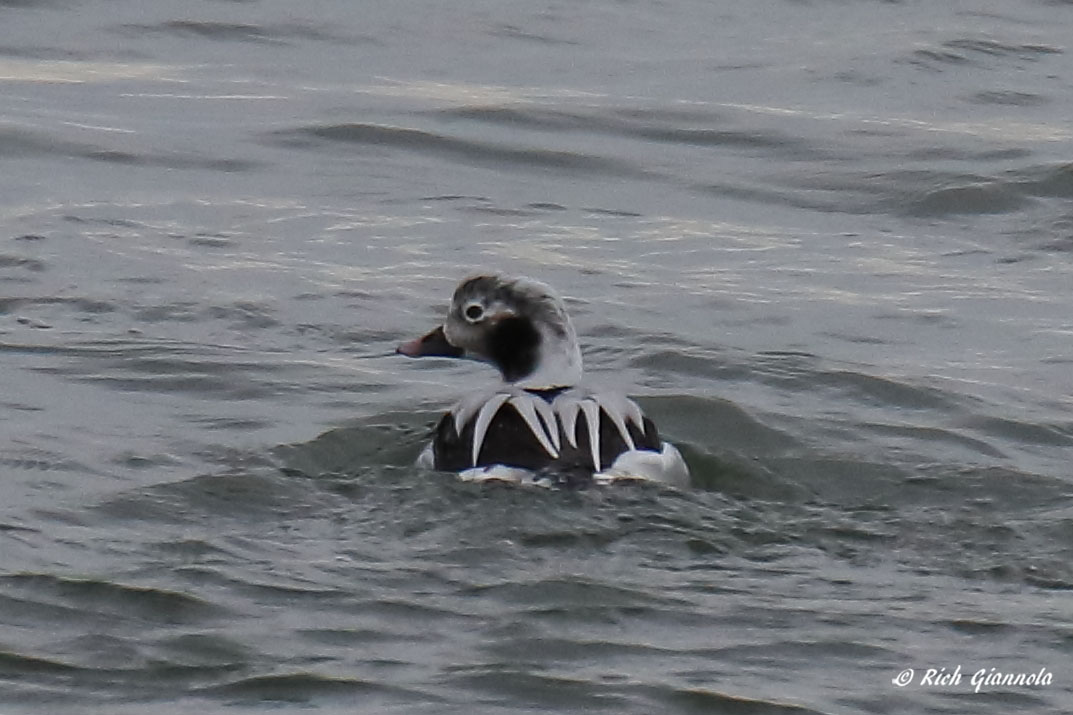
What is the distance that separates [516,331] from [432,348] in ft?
1.53

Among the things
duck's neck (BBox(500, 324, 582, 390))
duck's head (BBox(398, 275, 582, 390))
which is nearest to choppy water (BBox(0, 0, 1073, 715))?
duck's head (BBox(398, 275, 582, 390))

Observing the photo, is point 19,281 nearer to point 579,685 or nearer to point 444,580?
point 444,580

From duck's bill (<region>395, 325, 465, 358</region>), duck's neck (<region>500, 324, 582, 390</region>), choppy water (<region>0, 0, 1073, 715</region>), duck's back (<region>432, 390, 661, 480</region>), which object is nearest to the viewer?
choppy water (<region>0, 0, 1073, 715</region>)

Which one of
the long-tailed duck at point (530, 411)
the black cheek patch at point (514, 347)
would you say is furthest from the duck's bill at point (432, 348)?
the black cheek patch at point (514, 347)

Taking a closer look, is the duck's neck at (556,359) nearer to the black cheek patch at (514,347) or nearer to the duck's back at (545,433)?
the black cheek patch at (514,347)

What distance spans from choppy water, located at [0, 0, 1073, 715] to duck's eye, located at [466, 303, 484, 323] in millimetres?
526

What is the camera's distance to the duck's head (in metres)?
8.10

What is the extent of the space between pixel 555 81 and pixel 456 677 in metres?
9.61

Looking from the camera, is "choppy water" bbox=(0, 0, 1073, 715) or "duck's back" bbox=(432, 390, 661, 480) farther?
"duck's back" bbox=(432, 390, 661, 480)

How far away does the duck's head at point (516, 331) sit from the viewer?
8.10 m

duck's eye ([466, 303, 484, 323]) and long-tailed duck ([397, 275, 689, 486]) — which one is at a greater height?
duck's eye ([466, 303, 484, 323])

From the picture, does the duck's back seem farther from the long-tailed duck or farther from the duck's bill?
the duck's bill

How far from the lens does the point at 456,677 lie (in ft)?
18.8

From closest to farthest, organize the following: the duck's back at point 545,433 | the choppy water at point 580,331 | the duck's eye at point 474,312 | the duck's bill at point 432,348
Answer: the choppy water at point 580,331 < the duck's back at point 545,433 < the duck's eye at point 474,312 < the duck's bill at point 432,348
